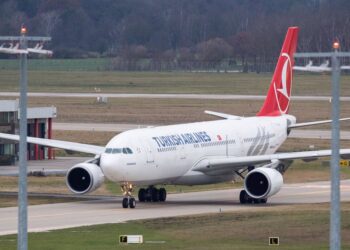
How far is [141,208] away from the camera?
46.4 meters

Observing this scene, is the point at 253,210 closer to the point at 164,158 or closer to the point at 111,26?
the point at 164,158

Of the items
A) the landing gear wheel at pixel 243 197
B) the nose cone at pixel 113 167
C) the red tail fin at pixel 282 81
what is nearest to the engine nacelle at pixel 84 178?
the nose cone at pixel 113 167

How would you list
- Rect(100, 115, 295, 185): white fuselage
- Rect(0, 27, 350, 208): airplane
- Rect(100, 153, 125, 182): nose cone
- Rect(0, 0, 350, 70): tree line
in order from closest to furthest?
Rect(100, 153, 125, 182): nose cone → Rect(100, 115, 295, 185): white fuselage → Rect(0, 27, 350, 208): airplane → Rect(0, 0, 350, 70): tree line

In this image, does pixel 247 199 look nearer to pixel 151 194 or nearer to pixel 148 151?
pixel 151 194

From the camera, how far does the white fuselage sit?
4541 centimetres

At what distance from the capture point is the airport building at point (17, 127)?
215 feet

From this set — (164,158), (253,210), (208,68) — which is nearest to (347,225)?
(253,210)

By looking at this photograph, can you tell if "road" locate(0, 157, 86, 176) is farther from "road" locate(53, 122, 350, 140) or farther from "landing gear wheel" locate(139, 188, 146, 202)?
"road" locate(53, 122, 350, 140)

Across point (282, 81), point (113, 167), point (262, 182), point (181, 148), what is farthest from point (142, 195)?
point (282, 81)

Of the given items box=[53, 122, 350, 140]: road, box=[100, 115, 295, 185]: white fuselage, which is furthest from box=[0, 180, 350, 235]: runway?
box=[53, 122, 350, 140]: road

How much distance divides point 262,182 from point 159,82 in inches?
3864

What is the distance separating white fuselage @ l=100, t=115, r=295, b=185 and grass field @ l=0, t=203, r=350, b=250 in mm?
3414

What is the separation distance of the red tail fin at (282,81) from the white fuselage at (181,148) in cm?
115

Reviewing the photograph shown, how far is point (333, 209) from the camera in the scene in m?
22.2
